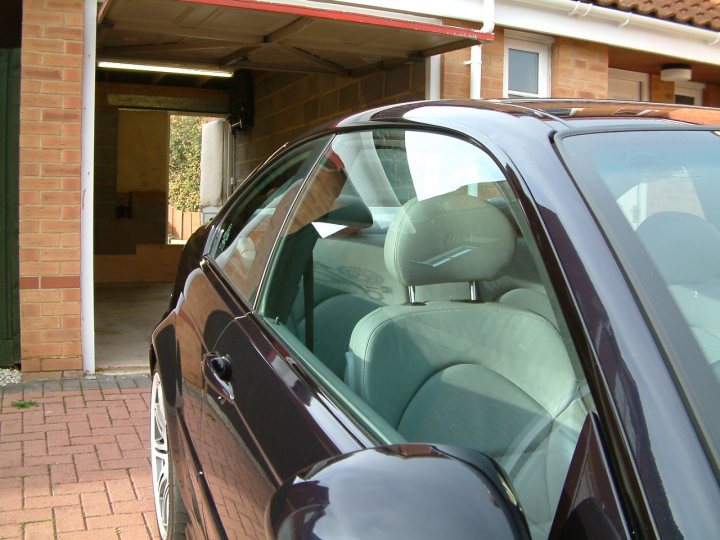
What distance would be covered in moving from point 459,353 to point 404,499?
988 mm

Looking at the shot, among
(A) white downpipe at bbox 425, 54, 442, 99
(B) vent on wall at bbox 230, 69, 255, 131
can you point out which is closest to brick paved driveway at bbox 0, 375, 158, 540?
(A) white downpipe at bbox 425, 54, 442, 99

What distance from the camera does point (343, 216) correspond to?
2.46m

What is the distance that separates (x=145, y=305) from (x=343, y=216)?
25.3ft

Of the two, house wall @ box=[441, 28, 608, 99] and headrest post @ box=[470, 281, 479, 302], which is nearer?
headrest post @ box=[470, 281, 479, 302]

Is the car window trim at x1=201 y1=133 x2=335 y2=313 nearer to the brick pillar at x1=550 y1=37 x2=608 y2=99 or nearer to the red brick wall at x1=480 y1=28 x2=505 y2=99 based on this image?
the red brick wall at x1=480 y1=28 x2=505 y2=99

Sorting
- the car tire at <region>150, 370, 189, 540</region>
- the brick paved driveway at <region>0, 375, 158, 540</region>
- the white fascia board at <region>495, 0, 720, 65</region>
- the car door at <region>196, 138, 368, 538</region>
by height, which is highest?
the white fascia board at <region>495, 0, 720, 65</region>

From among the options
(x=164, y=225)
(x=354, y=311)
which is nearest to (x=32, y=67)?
(x=354, y=311)

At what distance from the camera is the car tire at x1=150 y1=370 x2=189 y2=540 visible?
9.28ft

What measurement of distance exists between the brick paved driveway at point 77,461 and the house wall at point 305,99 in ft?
11.0

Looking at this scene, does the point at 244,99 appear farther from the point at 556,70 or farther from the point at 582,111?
the point at 582,111

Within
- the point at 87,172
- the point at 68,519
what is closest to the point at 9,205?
the point at 87,172

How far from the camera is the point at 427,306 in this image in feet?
7.21

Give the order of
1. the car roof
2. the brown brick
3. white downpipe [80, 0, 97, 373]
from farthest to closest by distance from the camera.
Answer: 1. white downpipe [80, 0, 97, 373]
2. the brown brick
3. the car roof

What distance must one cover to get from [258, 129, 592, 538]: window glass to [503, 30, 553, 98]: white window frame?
534cm
